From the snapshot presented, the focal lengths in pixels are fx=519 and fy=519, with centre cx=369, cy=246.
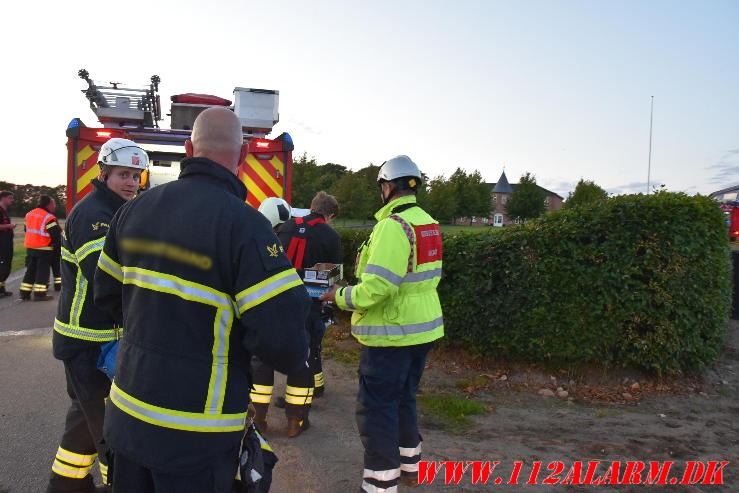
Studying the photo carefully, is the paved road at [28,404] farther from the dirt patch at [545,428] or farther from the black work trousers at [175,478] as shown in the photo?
the black work trousers at [175,478]

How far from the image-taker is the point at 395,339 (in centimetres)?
331

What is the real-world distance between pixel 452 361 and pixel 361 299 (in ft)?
11.0

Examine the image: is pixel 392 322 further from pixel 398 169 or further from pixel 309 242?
pixel 309 242

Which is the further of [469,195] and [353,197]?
[469,195]

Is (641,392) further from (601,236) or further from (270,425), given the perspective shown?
(270,425)

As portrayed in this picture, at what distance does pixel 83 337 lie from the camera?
9.40 feet

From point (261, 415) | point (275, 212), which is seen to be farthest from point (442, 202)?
point (261, 415)

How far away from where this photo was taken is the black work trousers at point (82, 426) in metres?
2.88

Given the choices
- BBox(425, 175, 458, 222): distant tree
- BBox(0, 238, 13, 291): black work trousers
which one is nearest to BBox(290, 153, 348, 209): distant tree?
BBox(0, 238, 13, 291): black work trousers

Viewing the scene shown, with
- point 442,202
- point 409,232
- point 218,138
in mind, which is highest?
point 442,202

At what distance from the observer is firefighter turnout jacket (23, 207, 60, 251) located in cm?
982

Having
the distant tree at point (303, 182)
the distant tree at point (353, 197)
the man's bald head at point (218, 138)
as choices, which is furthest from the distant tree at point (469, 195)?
the man's bald head at point (218, 138)

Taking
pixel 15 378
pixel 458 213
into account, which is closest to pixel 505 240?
pixel 15 378

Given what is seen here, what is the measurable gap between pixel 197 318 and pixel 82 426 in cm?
186
